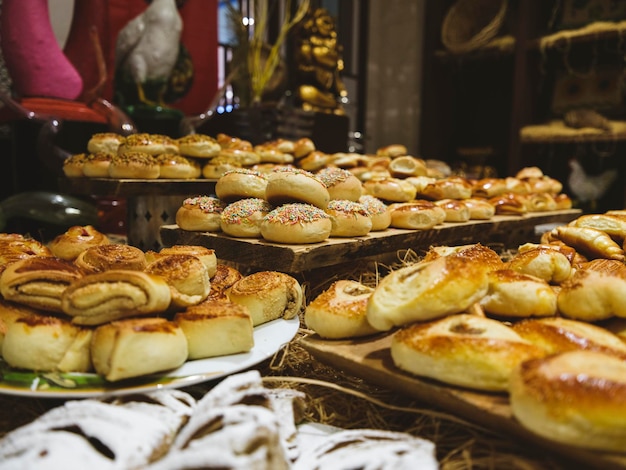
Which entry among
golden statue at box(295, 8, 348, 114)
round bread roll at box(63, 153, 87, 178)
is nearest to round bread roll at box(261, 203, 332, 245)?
round bread roll at box(63, 153, 87, 178)

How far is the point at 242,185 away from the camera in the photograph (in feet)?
6.57

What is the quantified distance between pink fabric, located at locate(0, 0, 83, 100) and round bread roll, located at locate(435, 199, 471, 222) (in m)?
2.48

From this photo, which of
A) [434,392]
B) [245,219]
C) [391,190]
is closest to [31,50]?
[245,219]

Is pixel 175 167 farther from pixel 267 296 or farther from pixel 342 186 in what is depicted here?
pixel 267 296

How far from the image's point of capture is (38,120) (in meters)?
2.80

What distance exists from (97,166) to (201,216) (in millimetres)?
878

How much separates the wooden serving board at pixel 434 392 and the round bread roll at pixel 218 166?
1.64m

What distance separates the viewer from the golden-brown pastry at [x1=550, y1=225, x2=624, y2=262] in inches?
62.6

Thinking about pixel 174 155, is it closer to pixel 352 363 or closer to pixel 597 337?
pixel 352 363

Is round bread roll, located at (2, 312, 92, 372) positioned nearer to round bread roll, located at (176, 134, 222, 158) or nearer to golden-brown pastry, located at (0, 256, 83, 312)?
golden-brown pastry, located at (0, 256, 83, 312)

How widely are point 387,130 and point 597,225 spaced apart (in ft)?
16.1

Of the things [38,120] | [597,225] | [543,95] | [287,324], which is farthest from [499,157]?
[287,324]

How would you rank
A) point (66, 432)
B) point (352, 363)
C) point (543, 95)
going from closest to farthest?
point (66, 432) < point (352, 363) < point (543, 95)

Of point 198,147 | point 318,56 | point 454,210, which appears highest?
point 318,56
